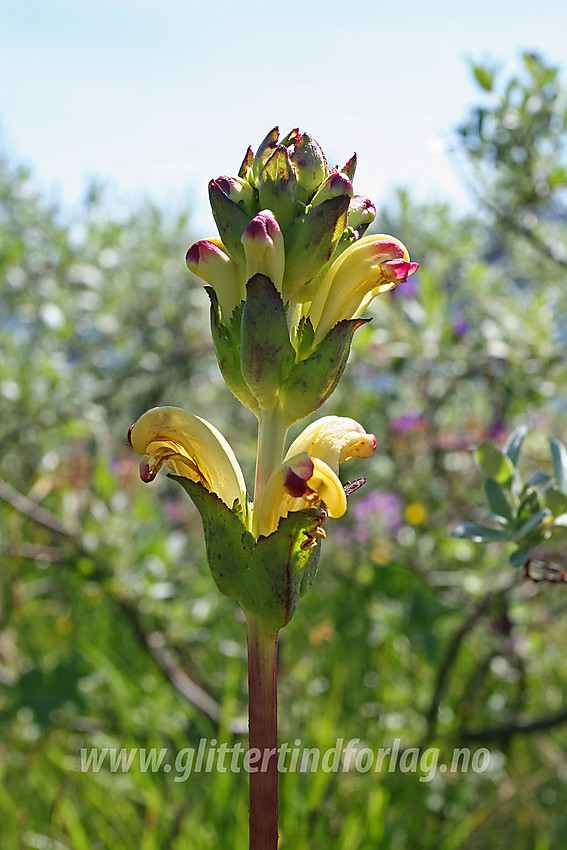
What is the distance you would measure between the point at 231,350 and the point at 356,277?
6.5 inches

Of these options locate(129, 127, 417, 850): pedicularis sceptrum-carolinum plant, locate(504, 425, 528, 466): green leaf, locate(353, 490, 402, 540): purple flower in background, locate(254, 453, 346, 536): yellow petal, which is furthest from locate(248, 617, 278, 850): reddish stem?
locate(353, 490, 402, 540): purple flower in background

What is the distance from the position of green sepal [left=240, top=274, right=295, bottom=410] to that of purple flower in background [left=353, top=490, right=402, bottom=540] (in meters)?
2.64

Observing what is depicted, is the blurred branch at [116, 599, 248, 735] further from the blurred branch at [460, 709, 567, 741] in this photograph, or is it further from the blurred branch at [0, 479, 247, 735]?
the blurred branch at [460, 709, 567, 741]

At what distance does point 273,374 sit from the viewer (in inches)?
30.6

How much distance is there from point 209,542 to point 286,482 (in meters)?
0.11

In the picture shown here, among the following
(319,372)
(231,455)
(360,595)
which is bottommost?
(360,595)

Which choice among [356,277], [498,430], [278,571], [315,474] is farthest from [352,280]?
[498,430]

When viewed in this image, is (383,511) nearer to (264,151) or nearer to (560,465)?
(560,465)

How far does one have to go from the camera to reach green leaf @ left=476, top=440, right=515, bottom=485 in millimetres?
1124

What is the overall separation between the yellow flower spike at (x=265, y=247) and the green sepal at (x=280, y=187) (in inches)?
1.2

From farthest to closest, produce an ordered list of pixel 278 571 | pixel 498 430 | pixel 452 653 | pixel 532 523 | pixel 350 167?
pixel 498 430 < pixel 452 653 < pixel 532 523 < pixel 350 167 < pixel 278 571

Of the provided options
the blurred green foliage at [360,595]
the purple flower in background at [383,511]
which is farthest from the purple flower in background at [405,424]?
the purple flower in background at [383,511]

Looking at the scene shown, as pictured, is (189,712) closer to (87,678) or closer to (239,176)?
(87,678)

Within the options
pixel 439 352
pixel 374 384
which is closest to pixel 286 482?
pixel 439 352
